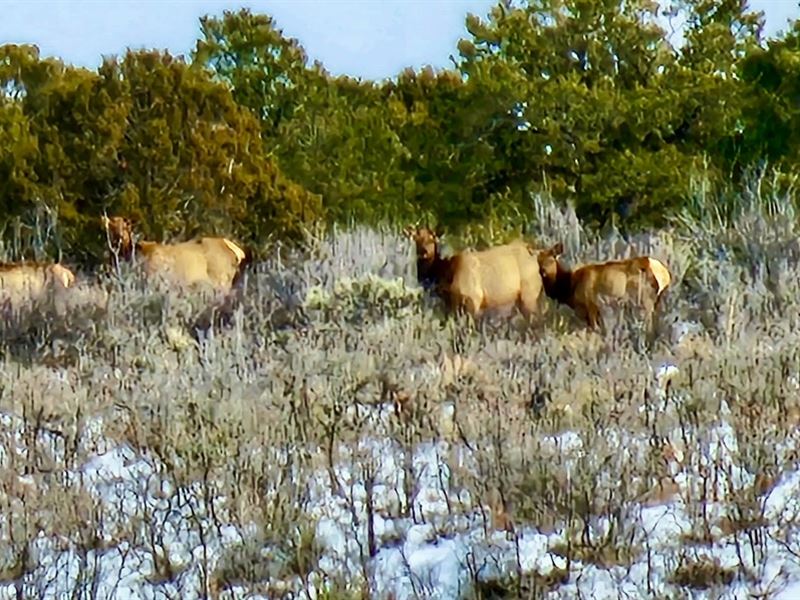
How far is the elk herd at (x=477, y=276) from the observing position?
1298 centimetres

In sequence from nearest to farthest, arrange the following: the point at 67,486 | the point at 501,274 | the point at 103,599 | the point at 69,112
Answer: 1. the point at 103,599
2. the point at 67,486
3. the point at 501,274
4. the point at 69,112

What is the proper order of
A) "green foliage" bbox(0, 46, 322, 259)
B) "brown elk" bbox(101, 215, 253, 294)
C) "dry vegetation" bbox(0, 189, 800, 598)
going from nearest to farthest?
"dry vegetation" bbox(0, 189, 800, 598) < "brown elk" bbox(101, 215, 253, 294) < "green foliage" bbox(0, 46, 322, 259)

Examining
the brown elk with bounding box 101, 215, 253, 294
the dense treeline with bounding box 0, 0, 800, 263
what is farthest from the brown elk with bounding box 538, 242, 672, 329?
the dense treeline with bounding box 0, 0, 800, 263

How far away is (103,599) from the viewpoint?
241 inches

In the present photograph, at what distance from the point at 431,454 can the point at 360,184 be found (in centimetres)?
2327

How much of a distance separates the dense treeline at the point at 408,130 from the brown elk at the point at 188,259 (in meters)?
4.84

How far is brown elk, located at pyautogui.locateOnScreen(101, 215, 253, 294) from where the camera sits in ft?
54.9

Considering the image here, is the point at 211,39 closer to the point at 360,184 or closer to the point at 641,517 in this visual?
the point at 360,184

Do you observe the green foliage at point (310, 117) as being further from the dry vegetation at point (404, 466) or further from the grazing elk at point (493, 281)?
the dry vegetation at point (404, 466)

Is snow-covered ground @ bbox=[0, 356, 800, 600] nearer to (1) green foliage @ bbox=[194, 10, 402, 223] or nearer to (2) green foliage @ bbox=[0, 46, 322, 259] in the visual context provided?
(2) green foliage @ bbox=[0, 46, 322, 259]

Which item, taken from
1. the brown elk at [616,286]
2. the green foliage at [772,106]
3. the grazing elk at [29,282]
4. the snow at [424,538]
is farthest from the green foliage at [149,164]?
the snow at [424,538]

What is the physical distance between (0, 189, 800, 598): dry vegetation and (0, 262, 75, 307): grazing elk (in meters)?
3.58

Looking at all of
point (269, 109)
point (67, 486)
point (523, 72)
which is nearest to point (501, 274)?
point (67, 486)

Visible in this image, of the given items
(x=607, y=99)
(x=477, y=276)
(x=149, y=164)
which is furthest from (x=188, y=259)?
(x=607, y=99)
